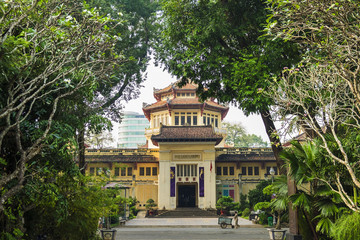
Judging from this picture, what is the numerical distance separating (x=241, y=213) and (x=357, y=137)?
26.6 meters

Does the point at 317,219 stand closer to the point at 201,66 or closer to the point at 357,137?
the point at 357,137

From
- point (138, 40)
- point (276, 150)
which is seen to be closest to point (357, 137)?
point (276, 150)

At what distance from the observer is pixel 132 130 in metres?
152

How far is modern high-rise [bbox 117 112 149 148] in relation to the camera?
15188cm

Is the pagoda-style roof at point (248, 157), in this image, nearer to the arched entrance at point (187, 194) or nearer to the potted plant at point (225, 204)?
the arched entrance at point (187, 194)

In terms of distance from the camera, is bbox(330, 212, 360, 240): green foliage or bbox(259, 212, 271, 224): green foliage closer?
bbox(330, 212, 360, 240): green foliage

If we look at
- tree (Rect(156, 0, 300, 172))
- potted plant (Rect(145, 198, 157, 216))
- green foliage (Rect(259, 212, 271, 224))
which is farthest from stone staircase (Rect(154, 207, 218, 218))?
tree (Rect(156, 0, 300, 172))

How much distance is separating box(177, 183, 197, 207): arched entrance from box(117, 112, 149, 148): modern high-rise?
113835 millimetres

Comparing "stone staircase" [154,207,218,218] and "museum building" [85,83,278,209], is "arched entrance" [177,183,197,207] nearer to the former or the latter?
"museum building" [85,83,278,209]

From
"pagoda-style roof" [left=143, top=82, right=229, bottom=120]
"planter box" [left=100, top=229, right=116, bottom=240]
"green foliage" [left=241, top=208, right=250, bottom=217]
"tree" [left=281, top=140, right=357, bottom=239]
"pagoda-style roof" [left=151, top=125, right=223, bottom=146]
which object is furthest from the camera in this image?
"pagoda-style roof" [left=143, top=82, right=229, bottom=120]

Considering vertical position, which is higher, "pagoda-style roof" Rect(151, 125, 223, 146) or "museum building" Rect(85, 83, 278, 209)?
"pagoda-style roof" Rect(151, 125, 223, 146)

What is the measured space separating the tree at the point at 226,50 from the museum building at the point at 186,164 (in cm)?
1903

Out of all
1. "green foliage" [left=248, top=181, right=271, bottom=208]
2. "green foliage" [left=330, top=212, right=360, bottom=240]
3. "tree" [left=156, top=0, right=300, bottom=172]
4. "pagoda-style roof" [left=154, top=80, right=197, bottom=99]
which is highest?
"pagoda-style roof" [left=154, top=80, right=197, bottom=99]

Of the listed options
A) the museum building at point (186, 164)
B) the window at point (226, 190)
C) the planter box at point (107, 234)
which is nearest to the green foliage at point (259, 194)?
the museum building at point (186, 164)
